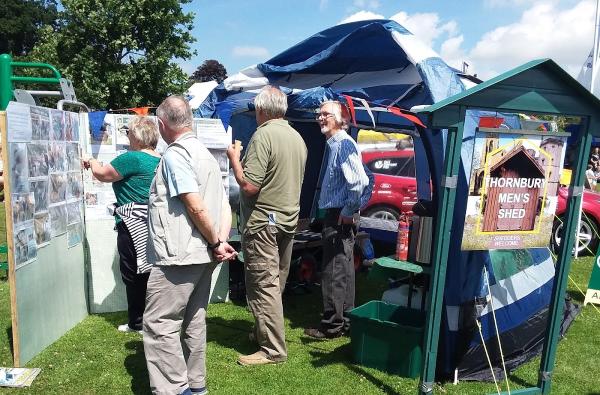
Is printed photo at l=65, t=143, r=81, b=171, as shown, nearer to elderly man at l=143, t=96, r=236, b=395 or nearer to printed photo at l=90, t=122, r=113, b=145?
printed photo at l=90, t=122, r=113, b=145

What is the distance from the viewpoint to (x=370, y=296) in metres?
5.73

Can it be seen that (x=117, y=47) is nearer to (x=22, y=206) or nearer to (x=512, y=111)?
(x=22, y=206)

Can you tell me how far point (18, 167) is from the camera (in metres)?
3.42

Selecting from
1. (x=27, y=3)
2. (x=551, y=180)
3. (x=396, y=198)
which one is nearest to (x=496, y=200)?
(x=551, y=180)

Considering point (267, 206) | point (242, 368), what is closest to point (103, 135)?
point (267, 206)

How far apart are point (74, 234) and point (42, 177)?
81cm

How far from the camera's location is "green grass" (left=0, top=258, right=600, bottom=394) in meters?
3.45

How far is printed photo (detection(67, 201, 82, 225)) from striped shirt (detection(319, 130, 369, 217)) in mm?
2103

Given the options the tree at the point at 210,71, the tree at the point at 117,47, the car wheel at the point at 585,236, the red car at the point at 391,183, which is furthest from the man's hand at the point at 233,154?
the tree at the point at 210,71

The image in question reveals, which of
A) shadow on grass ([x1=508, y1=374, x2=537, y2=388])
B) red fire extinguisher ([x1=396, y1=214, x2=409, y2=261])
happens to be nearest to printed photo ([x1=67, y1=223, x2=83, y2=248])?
red fire extinguisher ([x1=396, y1=214, x2=409, y2=261])

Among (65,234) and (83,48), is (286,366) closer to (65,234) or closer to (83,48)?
(65,234)

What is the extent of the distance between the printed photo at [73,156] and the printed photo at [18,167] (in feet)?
2.45

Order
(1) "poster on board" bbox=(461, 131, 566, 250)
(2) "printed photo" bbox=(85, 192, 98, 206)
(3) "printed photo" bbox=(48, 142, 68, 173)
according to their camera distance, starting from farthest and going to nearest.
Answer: (2) "printed photo" bbox=(85, 192, 98, 206)
(3) "printed photo" bbox=(48, 142, 68, 173)
(1) "poster on board" bbox=(461, 131, 566, 250)

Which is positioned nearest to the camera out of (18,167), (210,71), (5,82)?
(18,167)
